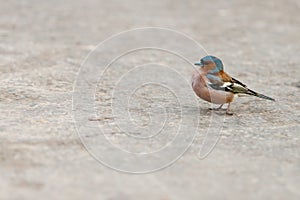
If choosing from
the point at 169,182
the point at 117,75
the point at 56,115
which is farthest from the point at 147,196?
the point at 117,75

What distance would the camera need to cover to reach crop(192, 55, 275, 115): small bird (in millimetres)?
4902

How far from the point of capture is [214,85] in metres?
4.92

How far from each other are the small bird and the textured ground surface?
0.20m

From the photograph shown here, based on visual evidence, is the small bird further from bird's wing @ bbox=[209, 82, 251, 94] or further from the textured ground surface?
the textured ground surface

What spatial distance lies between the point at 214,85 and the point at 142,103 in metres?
0.73

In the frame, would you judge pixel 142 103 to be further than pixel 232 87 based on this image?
Yes

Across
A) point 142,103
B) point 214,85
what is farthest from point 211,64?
point 142,103

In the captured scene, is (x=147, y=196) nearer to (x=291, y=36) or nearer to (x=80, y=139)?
(x=80, y=139)

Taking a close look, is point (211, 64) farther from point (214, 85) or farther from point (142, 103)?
point (142, 103)

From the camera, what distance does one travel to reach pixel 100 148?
13.5ft

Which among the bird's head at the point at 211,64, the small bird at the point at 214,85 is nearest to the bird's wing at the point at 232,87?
the small bird at the point at 214,85

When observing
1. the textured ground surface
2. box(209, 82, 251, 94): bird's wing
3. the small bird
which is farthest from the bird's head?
the textured ground surface

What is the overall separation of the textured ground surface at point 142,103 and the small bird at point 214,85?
0.20 m

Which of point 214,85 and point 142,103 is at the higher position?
point 214,85
